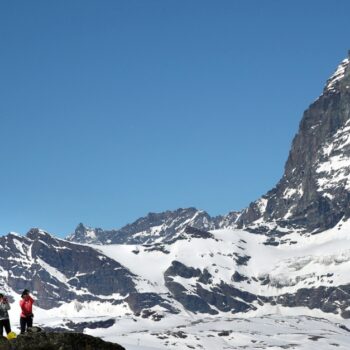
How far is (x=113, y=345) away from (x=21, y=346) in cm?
407

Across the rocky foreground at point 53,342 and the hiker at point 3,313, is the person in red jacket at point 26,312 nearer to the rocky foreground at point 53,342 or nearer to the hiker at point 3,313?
the hiker at point 3,313

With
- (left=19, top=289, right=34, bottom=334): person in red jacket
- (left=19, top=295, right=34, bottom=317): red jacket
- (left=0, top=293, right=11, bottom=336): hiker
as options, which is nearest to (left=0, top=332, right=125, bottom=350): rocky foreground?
(left=0, top=293, right=11, bottom=336): hiker

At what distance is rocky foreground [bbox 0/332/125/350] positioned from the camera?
37.0m

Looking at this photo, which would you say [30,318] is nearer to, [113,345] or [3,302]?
[3,302]

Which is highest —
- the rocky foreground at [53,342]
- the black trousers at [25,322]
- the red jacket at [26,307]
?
the red jacket at [26,307]

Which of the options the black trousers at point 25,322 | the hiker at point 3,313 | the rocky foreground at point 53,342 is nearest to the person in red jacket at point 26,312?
the black trousers at point 25,322

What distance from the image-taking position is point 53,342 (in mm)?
37438

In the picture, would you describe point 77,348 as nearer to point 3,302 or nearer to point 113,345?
point 113,345

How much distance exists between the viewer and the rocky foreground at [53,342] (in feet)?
121

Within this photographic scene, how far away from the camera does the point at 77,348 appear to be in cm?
3797

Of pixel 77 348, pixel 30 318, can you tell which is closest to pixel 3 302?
pixel 30 318

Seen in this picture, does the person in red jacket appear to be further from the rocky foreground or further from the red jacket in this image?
the rocky foreground

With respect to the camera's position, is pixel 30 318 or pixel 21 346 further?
pixel 30 318

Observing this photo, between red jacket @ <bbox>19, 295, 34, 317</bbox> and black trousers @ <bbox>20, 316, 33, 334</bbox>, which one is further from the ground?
red jacket @ <bbox>19, 295, 34, 317</bbox>
